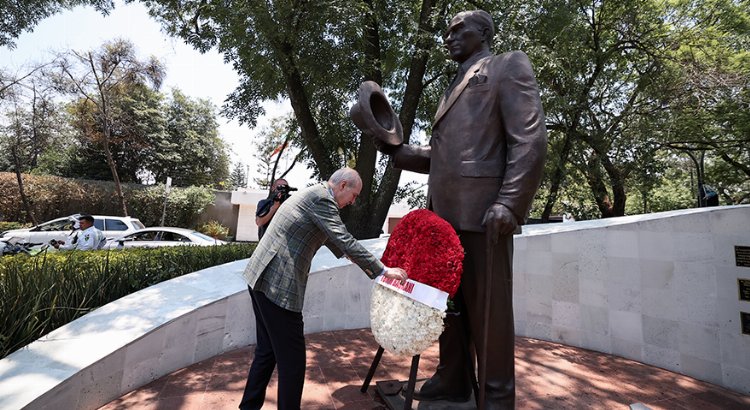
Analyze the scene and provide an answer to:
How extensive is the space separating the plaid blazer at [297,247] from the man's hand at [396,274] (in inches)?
2.0

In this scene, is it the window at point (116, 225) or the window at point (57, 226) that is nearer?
the window at point (116, 225)

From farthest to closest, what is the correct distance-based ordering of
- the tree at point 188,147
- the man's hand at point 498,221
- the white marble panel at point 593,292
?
1. the tree at point 188,147
2. the white marble panel at point 593,292
3. the man's hand at point 498,221

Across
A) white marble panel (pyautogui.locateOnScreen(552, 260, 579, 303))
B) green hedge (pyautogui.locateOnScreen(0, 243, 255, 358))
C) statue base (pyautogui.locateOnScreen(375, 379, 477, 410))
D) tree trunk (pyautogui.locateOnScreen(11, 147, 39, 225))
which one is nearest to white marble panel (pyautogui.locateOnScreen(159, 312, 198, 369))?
green hedge (pyautogui.locateOnScreen(0, 243, 255, 358))

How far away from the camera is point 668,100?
9930 mm

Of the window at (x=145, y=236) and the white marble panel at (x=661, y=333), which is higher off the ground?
the window at (x=145, y=236)

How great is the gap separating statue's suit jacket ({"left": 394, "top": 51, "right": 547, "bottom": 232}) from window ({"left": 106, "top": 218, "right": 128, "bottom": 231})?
520 inches

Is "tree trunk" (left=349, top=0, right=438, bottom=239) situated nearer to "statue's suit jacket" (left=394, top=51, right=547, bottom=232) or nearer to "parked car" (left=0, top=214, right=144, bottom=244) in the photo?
"statue's suit jacket" (left=394, top=51, right=547, bottom=232)

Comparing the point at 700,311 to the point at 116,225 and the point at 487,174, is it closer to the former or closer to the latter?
the point at 487,174

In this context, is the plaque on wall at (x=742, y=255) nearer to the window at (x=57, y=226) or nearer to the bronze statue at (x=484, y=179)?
the bronze statue at (x=484, y=179)

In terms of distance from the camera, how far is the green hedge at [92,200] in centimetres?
1986

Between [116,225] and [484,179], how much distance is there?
1377cm

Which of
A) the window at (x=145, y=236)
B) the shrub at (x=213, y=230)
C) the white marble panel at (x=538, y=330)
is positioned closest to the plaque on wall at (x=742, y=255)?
the white marble panel at (x=538, y=330)

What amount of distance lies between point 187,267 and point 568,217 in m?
16.2

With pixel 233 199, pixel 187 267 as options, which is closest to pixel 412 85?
pixel 187 267
